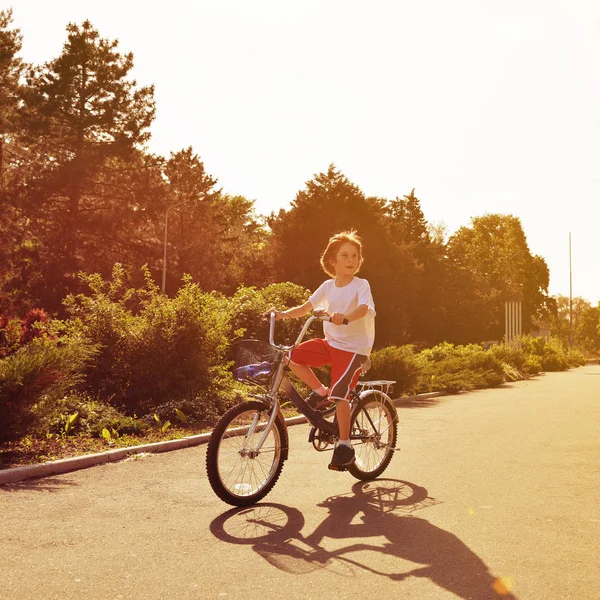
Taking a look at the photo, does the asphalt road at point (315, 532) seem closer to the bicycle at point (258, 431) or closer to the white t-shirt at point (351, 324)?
the bicycle at point (258, 431)

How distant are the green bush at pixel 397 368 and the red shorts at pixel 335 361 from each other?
9.48 metres

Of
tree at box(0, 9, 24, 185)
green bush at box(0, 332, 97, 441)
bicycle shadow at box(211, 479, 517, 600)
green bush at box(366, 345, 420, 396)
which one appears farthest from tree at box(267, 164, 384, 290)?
bicycle shadow at box(211, 479, 517, 600)

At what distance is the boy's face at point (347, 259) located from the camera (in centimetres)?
616

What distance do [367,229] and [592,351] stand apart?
2308 inches

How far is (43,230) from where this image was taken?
Result: 3944 centimetres

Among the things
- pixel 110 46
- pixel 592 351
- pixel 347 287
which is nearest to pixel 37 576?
pixel 347 287

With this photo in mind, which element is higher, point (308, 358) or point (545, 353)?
point (545, 353)

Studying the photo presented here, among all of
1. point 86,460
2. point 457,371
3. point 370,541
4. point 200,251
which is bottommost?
point 370,541

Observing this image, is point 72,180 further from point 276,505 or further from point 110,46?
point 276,505

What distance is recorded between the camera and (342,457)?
5.86m

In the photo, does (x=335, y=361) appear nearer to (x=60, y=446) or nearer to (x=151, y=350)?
(x=60, y=446)

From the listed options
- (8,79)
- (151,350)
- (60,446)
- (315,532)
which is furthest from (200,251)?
(315,532)

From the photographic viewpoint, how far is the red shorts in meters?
5.99

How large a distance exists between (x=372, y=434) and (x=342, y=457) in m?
0.79
